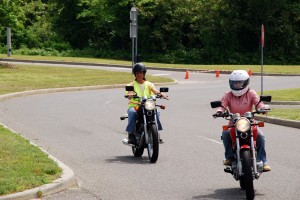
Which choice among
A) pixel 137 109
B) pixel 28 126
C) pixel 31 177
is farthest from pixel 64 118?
pixel 31 177

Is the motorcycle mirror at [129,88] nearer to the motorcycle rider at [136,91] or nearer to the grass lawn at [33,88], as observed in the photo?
the motorcycle rider at [136,91]

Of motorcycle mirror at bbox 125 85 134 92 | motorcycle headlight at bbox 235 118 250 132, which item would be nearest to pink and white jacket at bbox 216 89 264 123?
motorcycle headlight at bbox 235 118 250 132

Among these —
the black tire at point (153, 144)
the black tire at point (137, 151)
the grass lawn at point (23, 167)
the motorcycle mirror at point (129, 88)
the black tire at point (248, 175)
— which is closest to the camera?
the black tire at point (248, 175)

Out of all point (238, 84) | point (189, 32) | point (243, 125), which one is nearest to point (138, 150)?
point (238, 84)

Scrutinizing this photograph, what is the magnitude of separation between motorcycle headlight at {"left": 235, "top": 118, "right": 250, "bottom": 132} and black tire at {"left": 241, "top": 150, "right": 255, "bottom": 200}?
0.31m

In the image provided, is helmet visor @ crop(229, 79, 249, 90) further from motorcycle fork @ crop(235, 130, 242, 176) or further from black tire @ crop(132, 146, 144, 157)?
black tire @ crop(132, 146, 144, 157)

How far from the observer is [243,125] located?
32.4ft

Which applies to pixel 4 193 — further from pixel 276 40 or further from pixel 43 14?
pixel 43 14

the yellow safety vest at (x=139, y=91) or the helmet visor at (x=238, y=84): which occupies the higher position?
the helmet visor at (x=238, y=84)

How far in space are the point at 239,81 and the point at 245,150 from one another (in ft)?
3.27

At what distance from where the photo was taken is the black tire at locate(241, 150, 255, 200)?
9492 mm

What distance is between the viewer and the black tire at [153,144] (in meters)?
12.9

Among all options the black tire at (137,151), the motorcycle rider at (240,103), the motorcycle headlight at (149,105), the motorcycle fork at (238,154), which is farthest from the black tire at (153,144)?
the motorcycle fork at (238,154)

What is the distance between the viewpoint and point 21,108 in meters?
24.5
